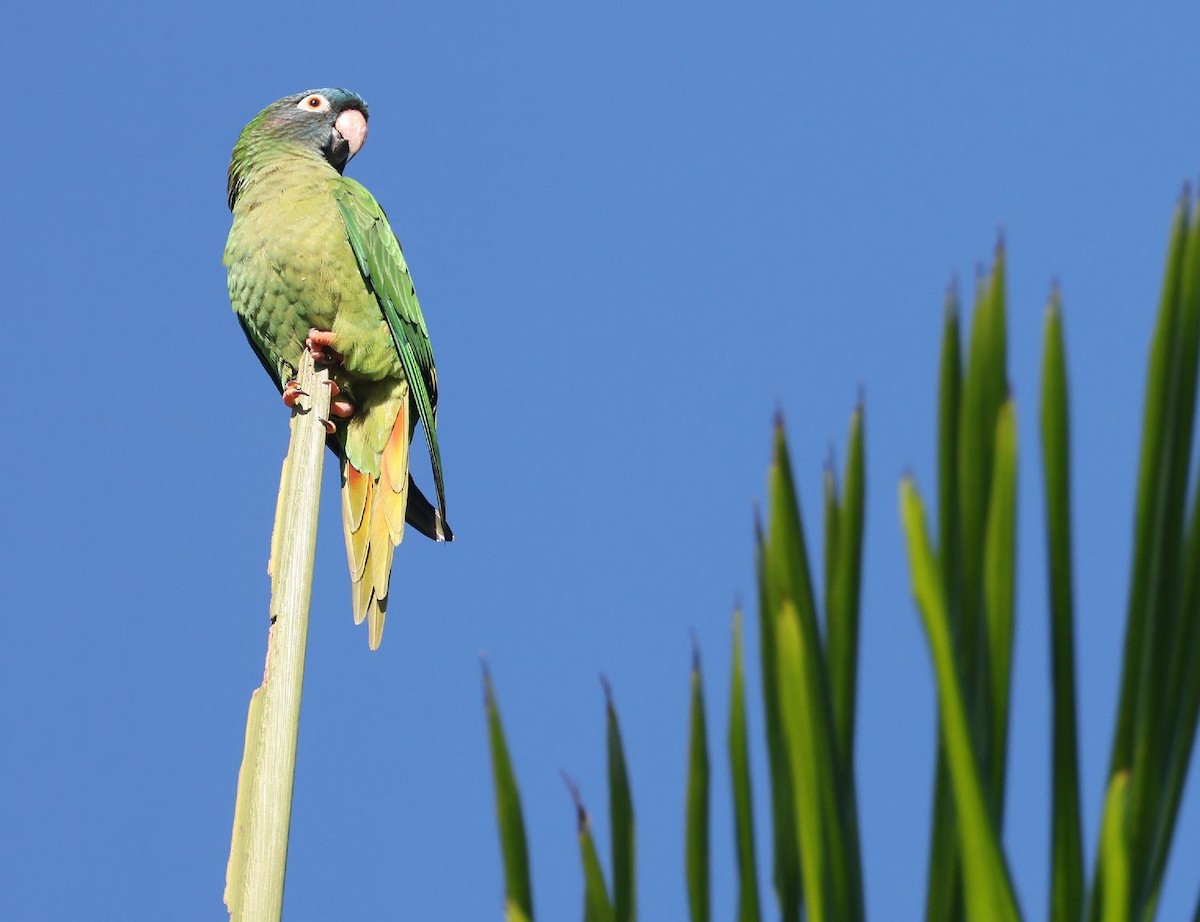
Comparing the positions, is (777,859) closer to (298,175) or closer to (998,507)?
(998,507)

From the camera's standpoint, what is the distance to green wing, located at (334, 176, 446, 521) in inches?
220

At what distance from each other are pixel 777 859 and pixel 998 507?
0.37 m

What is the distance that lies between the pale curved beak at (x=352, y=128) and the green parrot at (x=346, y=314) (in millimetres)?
770

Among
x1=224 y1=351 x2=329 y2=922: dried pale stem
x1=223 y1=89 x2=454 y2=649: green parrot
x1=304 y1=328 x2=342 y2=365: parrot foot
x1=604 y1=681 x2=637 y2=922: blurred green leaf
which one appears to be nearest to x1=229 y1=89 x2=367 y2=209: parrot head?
x1=223 y1=89 x2=454 y2=649: green parrot

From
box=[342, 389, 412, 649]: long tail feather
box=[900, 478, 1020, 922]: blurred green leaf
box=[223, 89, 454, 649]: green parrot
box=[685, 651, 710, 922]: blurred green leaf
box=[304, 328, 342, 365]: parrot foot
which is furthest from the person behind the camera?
box=[304, 328, 342, 365]: parrot foot

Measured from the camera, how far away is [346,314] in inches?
219

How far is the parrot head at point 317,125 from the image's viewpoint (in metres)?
6.43

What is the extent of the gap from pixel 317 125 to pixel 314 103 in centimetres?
Answer: 13

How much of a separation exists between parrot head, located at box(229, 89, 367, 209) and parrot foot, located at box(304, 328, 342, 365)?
1.27 metres

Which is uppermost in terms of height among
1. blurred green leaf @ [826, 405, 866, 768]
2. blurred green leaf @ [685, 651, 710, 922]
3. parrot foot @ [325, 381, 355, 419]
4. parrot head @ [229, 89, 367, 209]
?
parrot head @ [229, 89, 367, 209]

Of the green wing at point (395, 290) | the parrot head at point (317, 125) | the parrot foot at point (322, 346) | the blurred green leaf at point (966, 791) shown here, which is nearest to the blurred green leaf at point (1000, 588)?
the blurred green leaf at point (966, 791)

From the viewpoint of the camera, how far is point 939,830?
1.16 meters

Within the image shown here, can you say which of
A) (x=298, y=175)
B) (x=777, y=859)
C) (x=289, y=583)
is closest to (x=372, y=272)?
(x=298, y=175)

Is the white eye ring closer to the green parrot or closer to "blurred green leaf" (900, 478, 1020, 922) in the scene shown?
the green parrot
